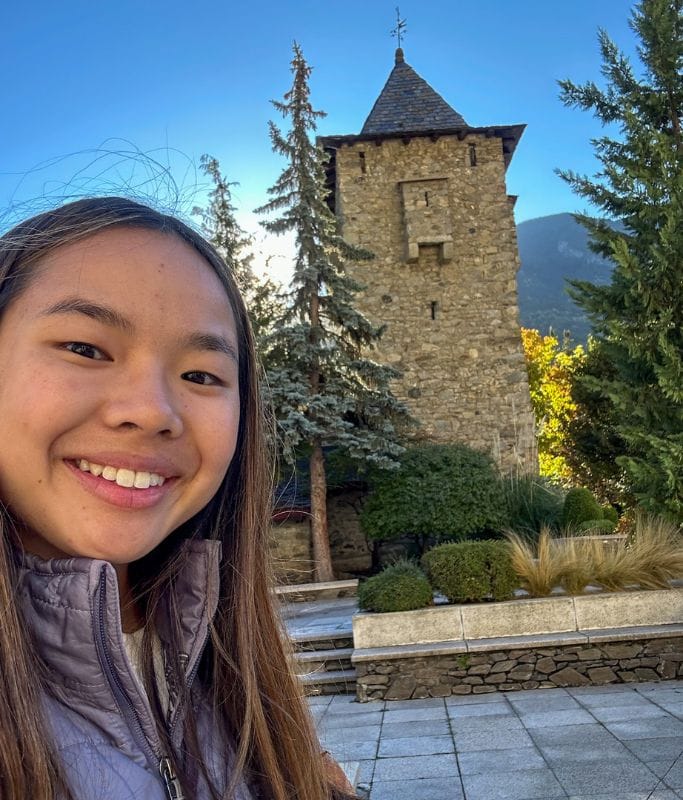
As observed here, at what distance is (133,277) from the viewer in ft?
2.77

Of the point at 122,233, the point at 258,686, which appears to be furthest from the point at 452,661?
the point at 122,233

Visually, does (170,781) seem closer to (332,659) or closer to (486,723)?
(486,723)

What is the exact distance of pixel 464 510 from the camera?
10289mm

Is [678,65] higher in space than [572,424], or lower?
higher

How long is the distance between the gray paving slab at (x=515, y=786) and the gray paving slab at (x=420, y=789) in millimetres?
71

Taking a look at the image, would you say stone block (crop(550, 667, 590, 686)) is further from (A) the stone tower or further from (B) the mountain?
(B) the mountain

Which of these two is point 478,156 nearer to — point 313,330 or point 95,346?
point 313,330

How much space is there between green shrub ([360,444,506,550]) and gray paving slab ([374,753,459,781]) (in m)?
6.44

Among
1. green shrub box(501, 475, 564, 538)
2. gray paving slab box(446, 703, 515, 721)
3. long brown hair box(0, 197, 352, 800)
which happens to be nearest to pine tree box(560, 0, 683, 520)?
green shrub box(501, 475, 564, 538)

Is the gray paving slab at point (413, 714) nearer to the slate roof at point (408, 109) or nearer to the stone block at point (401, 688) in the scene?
the stone block at point (401, 688)

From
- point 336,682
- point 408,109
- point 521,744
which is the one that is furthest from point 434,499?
point 408,109

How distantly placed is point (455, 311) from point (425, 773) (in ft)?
36.9

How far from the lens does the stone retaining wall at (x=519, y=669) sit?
5238 mm

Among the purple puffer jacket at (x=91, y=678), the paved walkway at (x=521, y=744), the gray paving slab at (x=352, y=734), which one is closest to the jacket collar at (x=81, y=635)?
the purple puffer jacket at (x=91, y=678)
